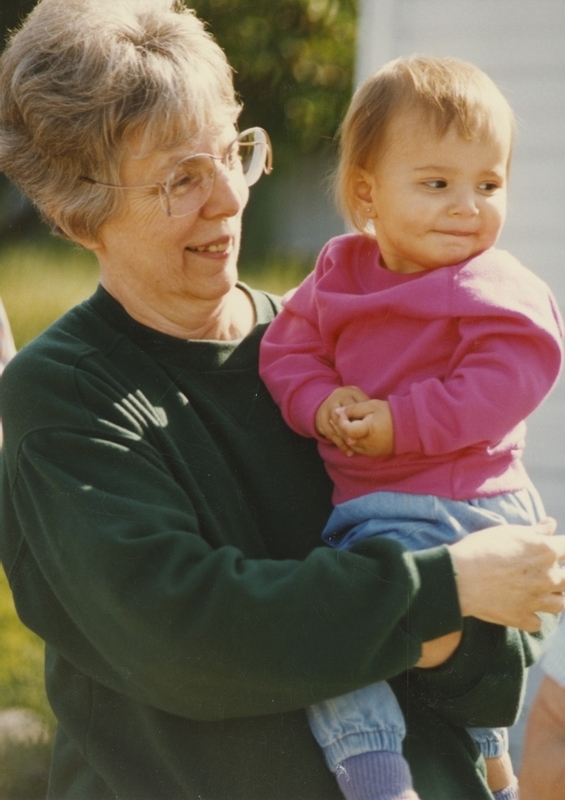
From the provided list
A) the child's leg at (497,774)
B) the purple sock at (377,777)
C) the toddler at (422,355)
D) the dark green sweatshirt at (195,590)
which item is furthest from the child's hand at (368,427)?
the child's leg at (497,774)

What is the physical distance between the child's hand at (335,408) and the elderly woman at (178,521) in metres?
0.15

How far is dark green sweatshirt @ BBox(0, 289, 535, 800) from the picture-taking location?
187 centimetres

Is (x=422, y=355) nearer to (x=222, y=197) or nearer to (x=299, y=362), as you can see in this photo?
(x=299, y=362)

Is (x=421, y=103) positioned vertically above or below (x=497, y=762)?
above

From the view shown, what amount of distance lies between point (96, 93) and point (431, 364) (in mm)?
859

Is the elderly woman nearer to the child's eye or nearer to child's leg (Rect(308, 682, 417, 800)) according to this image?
child's leg (Rect(308, 682, 417, 800))

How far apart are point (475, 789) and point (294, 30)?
6.91m

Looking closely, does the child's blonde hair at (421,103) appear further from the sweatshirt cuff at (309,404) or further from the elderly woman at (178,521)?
the sweatshirt cuff at (309,404)

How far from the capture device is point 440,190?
2131 mm

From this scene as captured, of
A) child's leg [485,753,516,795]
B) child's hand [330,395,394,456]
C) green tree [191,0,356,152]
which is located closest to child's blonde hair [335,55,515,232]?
child's hand [330,395,394,456]

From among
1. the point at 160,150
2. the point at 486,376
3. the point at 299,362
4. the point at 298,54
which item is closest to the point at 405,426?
the point at 486,376

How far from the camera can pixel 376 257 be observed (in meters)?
2.34

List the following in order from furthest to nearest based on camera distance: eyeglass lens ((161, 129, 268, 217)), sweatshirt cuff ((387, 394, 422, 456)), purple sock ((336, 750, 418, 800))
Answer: eyeglass lens ((161, 129, 268, 217)) → sweatshirt cuff ((387, 394, 422, 456)) → purple sock ((336, 750, 418, 800))

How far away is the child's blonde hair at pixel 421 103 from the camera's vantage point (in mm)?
2094
